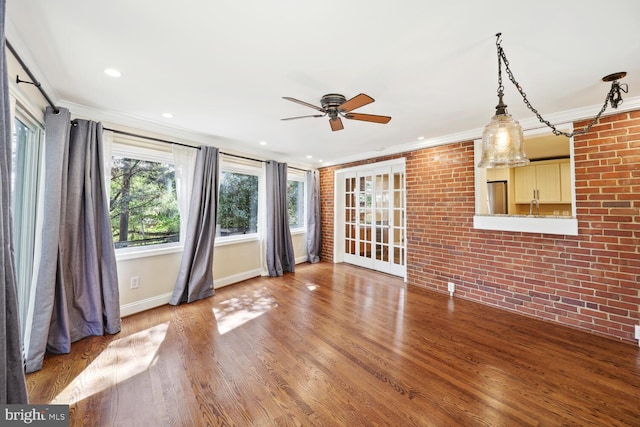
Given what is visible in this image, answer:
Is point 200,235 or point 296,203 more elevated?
point 296,203

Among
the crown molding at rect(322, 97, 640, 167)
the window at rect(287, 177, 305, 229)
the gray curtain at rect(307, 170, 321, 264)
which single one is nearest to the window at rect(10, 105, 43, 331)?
the window at rect(287, 177, 305, 229)

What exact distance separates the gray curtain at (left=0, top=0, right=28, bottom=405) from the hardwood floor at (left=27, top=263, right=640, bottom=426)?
0.73m

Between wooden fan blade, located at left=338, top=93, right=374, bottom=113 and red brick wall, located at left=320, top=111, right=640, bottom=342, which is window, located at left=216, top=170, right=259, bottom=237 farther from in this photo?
red brick wall, located at left=320, top=111, right=640, bottom=342

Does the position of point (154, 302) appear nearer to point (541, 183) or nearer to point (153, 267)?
point (153, 267)

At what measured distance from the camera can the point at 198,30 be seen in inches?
58.1

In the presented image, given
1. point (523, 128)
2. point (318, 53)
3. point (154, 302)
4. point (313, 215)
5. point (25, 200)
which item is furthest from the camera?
point (313, 215)

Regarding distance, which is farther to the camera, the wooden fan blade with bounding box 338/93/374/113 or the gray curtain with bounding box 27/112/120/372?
the gray curtain with bounding box 27/112/120/372

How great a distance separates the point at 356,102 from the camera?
1.94 meters

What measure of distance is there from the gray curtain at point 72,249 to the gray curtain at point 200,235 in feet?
2.65

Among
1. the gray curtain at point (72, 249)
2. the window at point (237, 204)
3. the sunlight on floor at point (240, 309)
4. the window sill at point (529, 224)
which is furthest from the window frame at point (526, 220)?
the gray curtain at point (72, 249)

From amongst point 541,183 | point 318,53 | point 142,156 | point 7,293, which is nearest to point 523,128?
point 541,183

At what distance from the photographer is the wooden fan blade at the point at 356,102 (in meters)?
1.81

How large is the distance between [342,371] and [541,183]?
5.08 m

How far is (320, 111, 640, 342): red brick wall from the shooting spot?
7.77 ft
